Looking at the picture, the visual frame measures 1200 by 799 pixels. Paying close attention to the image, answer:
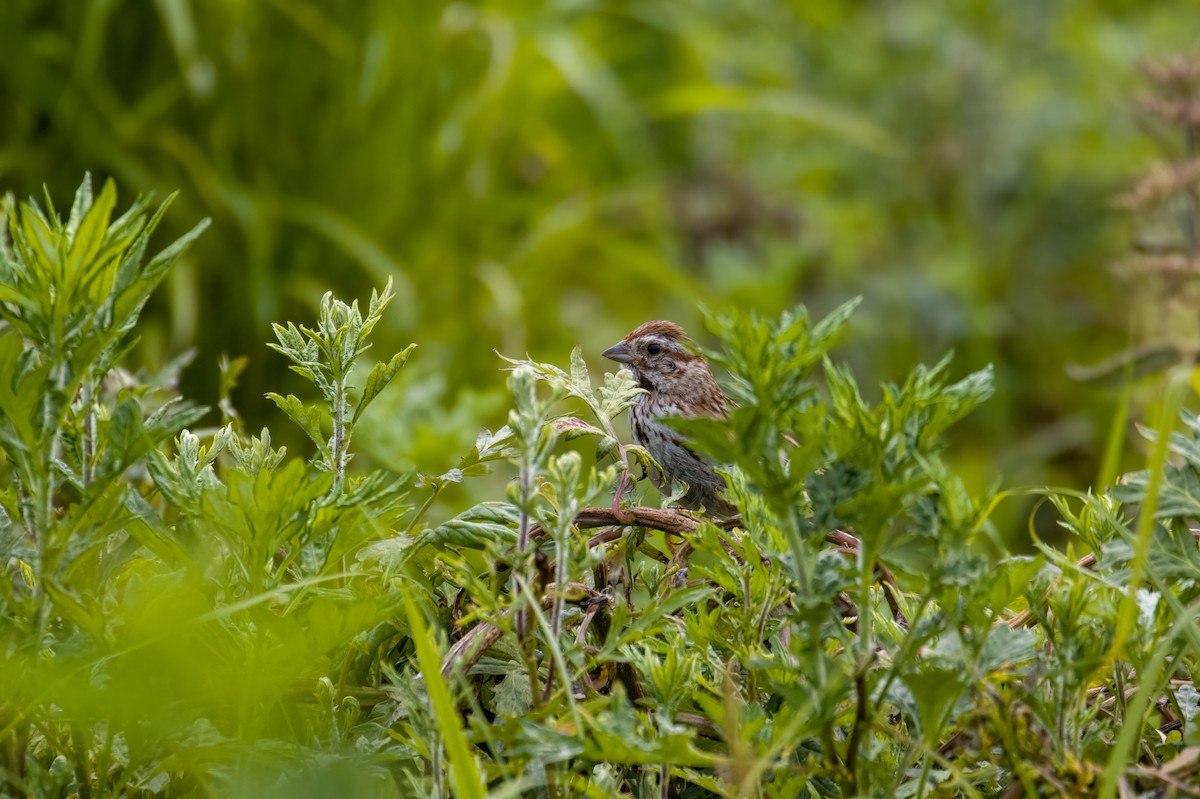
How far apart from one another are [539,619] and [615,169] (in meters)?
5.43

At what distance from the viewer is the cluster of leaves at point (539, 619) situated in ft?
3.92

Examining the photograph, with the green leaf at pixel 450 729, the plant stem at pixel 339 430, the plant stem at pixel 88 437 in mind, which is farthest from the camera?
the plant stem at pixel 339 430

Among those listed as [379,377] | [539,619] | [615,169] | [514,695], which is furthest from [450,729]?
[615,169]

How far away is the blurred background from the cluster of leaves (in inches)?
50.2

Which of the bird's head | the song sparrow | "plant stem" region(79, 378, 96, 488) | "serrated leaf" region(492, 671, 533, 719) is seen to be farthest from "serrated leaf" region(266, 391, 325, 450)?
the bird's head

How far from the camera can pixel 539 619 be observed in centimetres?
124

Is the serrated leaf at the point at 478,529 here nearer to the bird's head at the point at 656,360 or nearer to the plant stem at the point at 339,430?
the plant stem at the point at 339,430

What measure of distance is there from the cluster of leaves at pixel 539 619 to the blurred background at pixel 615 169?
4.18 ft

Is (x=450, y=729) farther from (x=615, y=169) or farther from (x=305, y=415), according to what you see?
(x=615, y=169)

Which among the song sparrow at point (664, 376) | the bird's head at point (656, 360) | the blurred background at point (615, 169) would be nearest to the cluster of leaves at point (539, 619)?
the blurred background at point (615, 169)

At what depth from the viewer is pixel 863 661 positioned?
1.17 m

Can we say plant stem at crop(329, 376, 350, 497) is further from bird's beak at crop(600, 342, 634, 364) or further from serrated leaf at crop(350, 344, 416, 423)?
bird's beak at crop(600, 342, 634, 364)

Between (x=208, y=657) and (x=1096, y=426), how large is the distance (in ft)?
15.9

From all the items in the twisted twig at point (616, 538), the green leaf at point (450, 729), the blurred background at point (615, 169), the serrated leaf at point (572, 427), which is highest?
the blurred background at point (615, 169)
